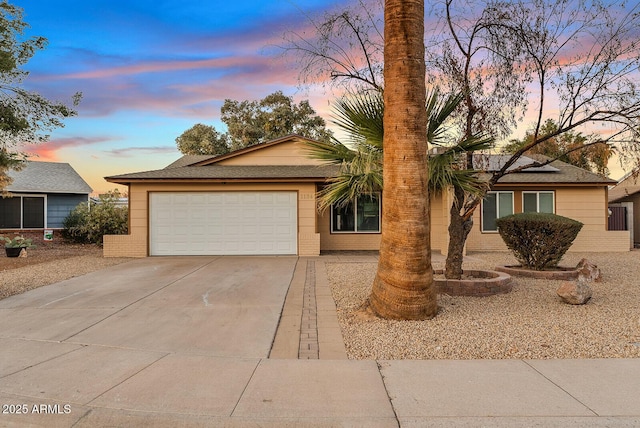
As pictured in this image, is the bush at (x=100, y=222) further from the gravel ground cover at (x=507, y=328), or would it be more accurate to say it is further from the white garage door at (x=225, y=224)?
the gravel ground cover at (x=507, y=328)

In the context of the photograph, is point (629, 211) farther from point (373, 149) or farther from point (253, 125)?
point (253, 125)

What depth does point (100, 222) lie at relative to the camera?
772 inches

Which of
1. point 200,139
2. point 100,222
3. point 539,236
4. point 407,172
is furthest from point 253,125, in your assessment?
point 407,172

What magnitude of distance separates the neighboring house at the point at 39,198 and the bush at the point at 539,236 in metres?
21.6

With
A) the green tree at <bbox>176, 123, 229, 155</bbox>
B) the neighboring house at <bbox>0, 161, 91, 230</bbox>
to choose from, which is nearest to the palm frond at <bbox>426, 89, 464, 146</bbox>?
the neighboring house at <bbox>0, 161, 91, 230</bbox>

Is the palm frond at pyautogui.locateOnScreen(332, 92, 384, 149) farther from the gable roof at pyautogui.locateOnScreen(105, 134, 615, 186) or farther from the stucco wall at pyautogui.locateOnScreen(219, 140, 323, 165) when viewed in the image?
the stucco wall at pyautogui.locateOnScreen(219, 140, 323, 165)

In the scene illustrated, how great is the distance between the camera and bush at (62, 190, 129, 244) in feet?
64.5

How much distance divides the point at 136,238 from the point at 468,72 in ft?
40.0

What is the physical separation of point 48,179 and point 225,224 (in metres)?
14.2

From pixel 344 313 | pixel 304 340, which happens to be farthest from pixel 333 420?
pixel 344 313

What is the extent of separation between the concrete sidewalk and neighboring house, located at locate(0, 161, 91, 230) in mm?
17714

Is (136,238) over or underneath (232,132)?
underneath

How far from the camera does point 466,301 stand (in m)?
7.30

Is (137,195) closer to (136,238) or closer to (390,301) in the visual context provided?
(136,238)
